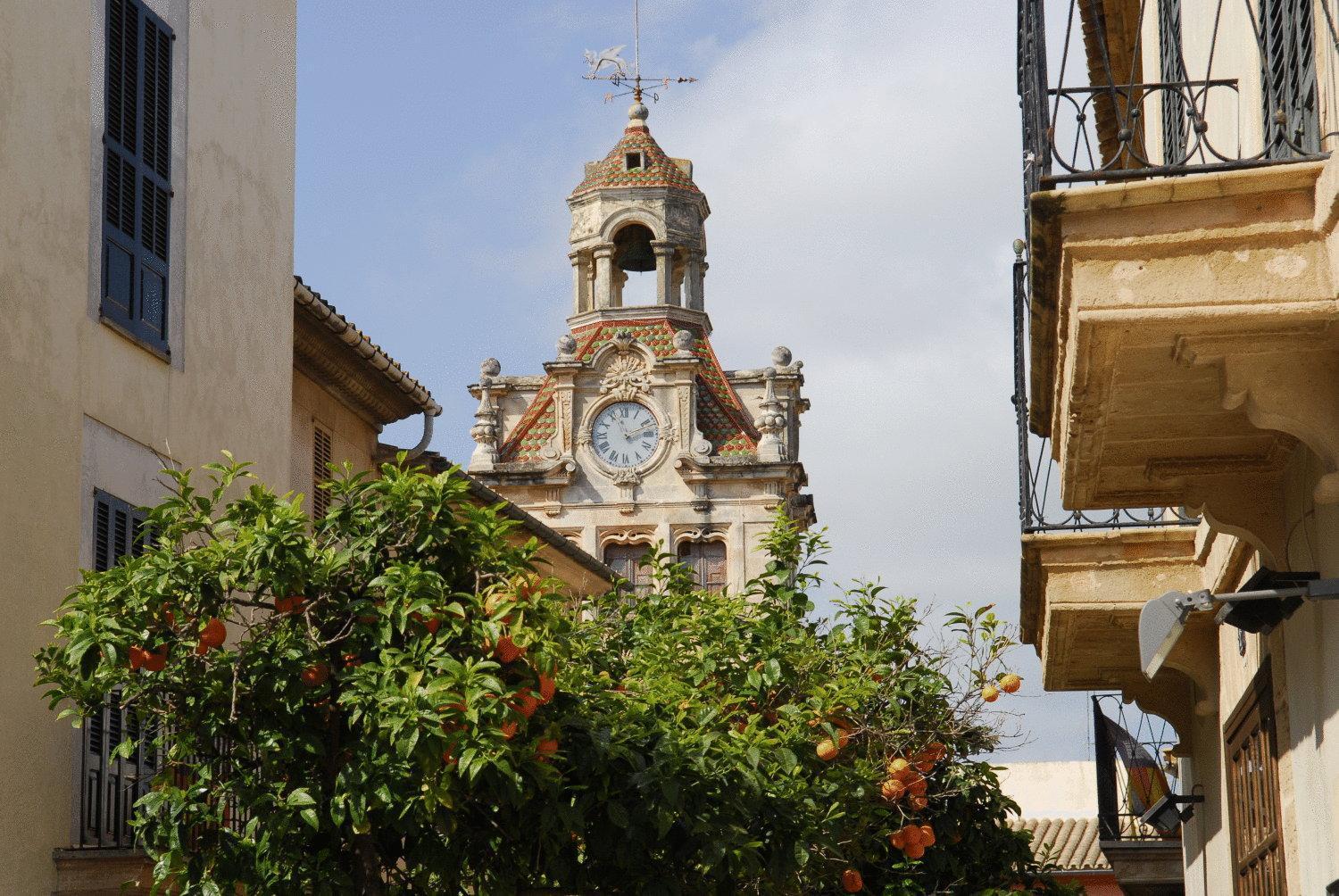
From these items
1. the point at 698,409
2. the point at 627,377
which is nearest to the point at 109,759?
the point at 627,377

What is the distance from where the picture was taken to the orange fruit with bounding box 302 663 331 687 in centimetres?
872

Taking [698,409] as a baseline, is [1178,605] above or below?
below

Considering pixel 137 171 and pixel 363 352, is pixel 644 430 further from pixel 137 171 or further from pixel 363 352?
pixel 137 171

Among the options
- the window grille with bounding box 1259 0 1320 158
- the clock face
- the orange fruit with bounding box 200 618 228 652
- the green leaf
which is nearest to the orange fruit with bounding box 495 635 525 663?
the green leaf

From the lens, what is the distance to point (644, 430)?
49.5 m

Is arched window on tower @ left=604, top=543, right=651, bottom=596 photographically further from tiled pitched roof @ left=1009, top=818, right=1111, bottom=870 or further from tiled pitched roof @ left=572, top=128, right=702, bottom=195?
tiled pitched roof @ left=1009, top=818, right=1111, bottom=870

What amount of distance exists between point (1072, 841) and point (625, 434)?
15.2 metres

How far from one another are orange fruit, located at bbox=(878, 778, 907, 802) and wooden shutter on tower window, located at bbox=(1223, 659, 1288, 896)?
92.0 inches

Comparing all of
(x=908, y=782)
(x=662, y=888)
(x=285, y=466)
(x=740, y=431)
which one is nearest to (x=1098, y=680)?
(x=908, y=782)

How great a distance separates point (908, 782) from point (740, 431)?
3724 cm

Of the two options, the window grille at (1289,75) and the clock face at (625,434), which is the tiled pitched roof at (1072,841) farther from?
the window grille at (1289,75)

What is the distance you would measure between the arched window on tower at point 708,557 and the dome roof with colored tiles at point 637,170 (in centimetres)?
901

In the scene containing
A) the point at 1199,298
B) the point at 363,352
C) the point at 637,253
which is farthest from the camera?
the point at 637,253

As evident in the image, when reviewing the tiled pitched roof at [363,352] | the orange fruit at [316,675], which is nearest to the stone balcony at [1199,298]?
the orange fruit at [316,675]
